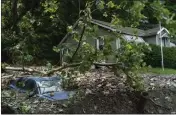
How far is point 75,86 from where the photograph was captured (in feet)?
25.1

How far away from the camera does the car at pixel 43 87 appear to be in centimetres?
742

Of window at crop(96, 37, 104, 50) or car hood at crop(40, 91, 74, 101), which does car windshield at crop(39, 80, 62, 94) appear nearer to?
car hood at crop(40, 91, 74, 101)

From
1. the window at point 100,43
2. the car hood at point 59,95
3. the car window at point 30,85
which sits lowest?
the car hood at point 59,95

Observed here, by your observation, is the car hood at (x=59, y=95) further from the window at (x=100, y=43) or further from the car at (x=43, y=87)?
the window at (x=100, y=43)

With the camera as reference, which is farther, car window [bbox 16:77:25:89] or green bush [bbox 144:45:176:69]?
green bush [bbox 144:45:176:69]

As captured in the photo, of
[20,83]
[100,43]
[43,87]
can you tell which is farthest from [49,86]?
[100,43]

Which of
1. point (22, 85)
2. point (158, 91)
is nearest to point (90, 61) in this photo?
point (22, 85)

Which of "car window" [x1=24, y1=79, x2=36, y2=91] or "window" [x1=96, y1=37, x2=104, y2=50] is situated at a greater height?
"window" [x1=96, y1=37, x2=104, y2=50]

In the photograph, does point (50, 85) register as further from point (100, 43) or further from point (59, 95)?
point (100, 43)

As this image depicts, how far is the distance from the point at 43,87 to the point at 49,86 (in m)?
0.25

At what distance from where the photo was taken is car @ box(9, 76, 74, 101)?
24.3 feet

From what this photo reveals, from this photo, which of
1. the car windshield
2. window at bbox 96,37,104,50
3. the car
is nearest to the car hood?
the car

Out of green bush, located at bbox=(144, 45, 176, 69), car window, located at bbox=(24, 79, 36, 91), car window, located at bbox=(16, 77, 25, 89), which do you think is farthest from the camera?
green bush, located at bbox=(144, 45, 176, 69)

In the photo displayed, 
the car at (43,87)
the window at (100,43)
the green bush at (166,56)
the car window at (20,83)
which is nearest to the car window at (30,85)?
the car at (43,87)
